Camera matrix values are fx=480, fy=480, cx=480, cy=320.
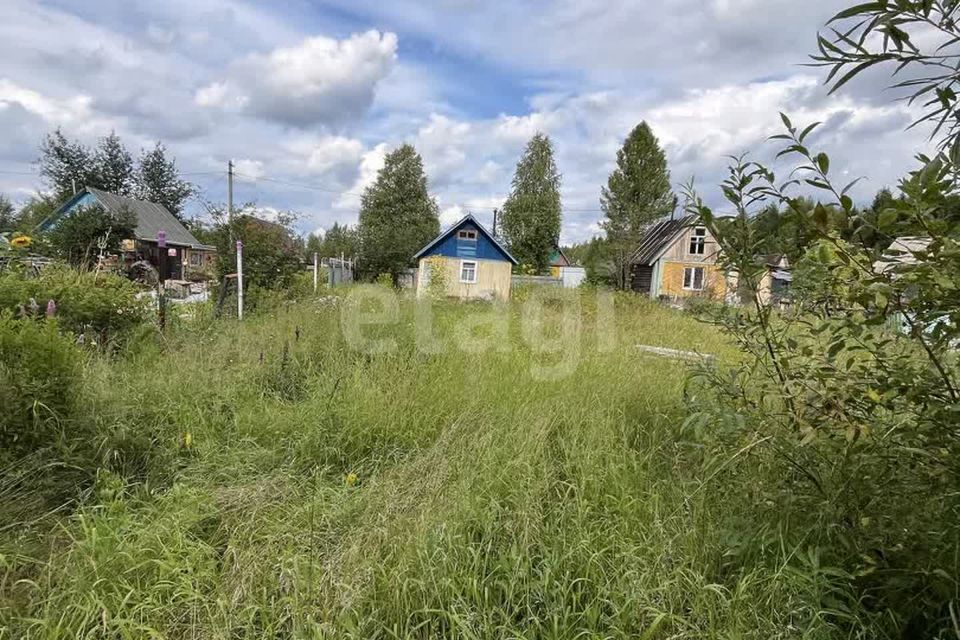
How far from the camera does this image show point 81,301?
4090 mm

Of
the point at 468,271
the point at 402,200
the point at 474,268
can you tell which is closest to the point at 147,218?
the point at 402,200

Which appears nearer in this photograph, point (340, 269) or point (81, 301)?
point (81, 301)

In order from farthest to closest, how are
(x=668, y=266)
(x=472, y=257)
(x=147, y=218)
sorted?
(x=147, y=218)
(x=668, y=266)
(x=472, y=257)

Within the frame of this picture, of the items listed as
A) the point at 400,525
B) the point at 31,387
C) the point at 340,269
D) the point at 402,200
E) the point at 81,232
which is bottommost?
the point at 400,525

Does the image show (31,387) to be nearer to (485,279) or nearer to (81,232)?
(81,232)

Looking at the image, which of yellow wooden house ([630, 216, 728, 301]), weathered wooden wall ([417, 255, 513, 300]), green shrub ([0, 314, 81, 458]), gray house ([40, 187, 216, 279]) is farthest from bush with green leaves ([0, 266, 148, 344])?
yellow wooden house ([630, 216, 728, 301])

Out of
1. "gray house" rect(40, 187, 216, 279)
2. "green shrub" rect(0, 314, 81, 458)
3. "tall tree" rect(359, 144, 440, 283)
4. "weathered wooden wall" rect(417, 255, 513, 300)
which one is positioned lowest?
"green shrub" rect(0, 314, 81, 458)

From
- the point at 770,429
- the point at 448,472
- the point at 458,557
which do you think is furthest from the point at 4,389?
the point at 770,429

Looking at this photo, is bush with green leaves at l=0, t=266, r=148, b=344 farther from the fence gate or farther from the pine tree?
the pine tree

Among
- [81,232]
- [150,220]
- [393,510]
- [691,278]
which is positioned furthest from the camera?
[150,220]

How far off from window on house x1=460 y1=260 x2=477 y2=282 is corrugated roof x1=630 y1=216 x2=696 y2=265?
9.78 meters

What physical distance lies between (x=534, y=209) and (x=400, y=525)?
98.2 ft

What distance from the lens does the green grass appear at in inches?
58.2

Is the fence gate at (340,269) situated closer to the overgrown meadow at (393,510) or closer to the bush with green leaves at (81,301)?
the bush with green leaves at (81,301)
